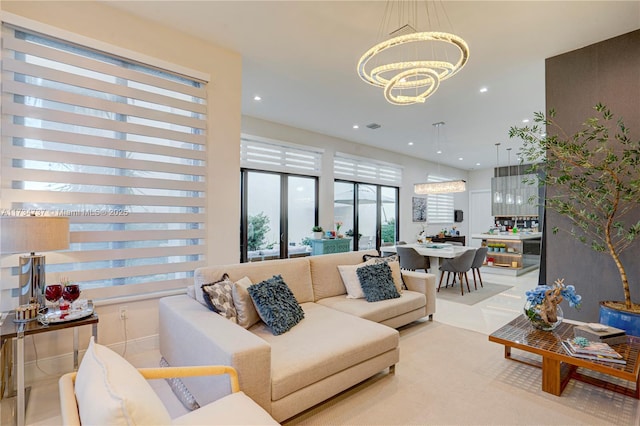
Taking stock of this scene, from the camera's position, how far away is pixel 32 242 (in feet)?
6.76

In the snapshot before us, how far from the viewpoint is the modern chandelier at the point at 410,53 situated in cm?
231

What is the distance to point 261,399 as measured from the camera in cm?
175

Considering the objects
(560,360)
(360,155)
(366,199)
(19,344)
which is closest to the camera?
(19,344)

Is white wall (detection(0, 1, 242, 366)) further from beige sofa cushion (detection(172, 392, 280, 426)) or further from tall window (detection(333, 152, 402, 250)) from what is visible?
tall window (detection(333, 152, 402, 250))

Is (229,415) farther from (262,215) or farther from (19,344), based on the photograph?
(262,215)

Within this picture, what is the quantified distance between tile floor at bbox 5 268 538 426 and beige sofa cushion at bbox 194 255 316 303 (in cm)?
86

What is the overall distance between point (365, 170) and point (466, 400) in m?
6.37

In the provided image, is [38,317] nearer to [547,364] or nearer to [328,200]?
[547,364]

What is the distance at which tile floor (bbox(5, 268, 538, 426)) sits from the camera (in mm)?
2104

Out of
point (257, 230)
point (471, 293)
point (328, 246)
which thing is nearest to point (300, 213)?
point (328, 246)

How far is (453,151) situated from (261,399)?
28.3 feet

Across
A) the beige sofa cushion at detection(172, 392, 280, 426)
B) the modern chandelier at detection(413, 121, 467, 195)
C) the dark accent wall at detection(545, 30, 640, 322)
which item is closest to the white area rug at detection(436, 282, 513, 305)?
the dark accent wall at detection(545, 30, 640, 322)

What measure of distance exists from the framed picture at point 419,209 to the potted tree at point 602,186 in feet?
19.0

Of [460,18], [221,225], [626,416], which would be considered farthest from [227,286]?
[460,18]
